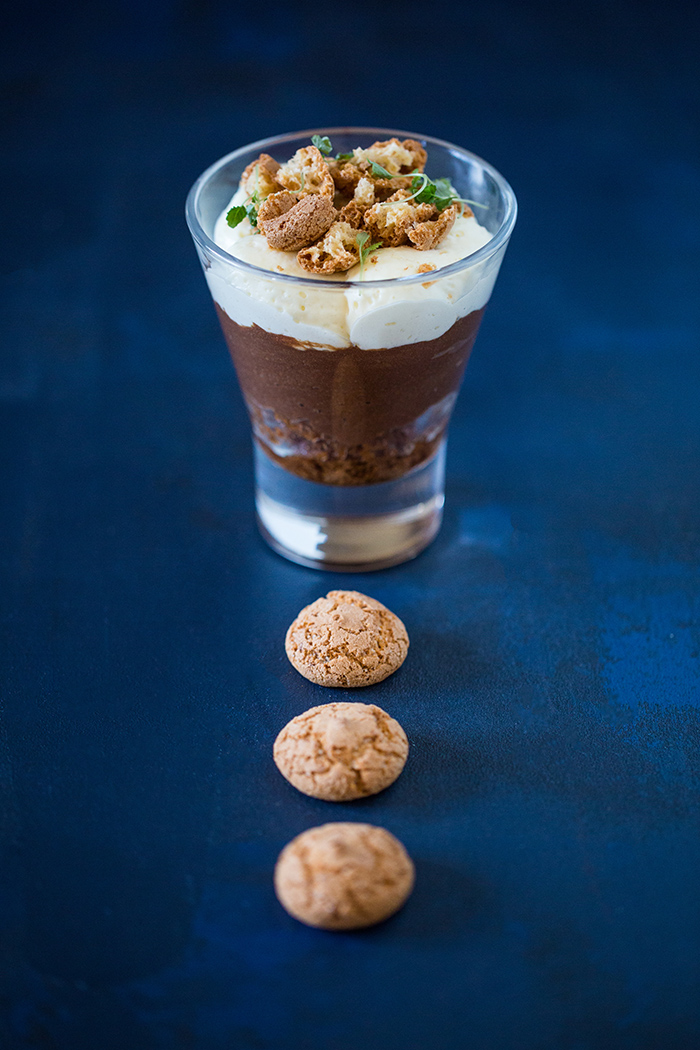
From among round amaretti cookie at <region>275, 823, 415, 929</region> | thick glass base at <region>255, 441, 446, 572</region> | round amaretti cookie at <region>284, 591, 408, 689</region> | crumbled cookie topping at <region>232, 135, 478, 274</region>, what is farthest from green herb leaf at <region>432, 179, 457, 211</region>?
round amaretti cookie at <region>275, 823, 415, 929</region>

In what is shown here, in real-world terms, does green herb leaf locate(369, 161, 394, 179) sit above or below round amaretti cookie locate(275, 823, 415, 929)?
above

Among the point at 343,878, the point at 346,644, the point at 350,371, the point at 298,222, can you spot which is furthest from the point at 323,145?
the point at 343,878

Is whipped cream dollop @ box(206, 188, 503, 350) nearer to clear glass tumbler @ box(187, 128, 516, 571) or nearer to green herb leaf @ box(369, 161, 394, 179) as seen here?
clear glass tumbler @ box(187, 128, 516, 571)

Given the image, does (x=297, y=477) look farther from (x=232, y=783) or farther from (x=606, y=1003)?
(x=606, y=1003)

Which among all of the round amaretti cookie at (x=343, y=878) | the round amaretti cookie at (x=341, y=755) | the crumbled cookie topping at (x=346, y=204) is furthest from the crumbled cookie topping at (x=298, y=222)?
the round amaretti cookie at (x=343, y=878)

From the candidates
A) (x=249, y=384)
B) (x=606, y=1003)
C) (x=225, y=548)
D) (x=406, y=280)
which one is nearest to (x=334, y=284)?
(x=406, y=280)

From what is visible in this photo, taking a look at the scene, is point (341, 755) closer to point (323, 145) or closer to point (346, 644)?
point (346, 644)
